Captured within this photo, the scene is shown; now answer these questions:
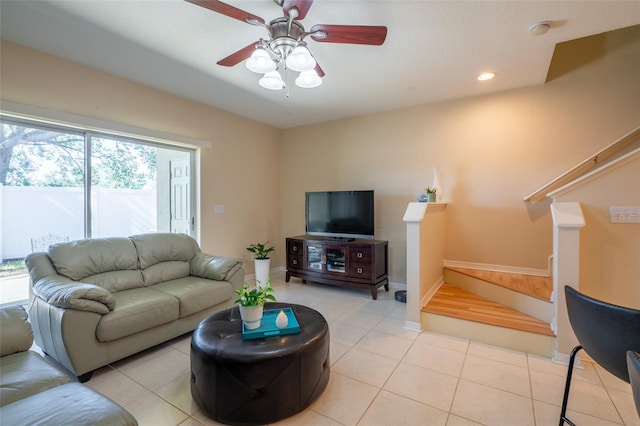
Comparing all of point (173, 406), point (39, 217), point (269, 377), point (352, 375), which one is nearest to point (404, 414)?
point (352, 375)

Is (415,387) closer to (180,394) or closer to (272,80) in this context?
(180,394)

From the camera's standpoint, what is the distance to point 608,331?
4.12 ft

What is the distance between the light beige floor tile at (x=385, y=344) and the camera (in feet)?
7.88

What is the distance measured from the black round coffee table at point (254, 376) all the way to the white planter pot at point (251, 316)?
95 mm

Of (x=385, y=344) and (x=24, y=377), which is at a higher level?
(x=24, y=377)

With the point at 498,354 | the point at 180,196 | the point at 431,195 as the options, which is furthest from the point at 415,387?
the point at 180,196

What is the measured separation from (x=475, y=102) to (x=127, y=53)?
13.1 feet

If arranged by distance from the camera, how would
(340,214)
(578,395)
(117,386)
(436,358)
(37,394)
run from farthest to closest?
(340,214) → (436,358) → (117,386) → (578,395) → (37,394)

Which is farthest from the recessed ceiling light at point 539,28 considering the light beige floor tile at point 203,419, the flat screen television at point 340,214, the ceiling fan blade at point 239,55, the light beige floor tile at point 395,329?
the light beige floor tile at point 203,419

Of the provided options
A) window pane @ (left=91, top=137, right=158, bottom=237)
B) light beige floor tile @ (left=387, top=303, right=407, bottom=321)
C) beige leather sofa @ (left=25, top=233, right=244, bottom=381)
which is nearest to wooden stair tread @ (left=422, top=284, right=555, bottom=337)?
light beige floor tile @ (left=387, top=303, right=407, bottom=321)

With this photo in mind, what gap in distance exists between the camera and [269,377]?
5.11ft

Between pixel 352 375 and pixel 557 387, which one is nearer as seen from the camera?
pixel 557 387

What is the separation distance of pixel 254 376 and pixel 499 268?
11.0ft

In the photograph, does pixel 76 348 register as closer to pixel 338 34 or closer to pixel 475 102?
pixel 338 34
